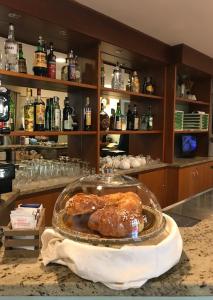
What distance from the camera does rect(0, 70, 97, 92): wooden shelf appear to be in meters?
2.18

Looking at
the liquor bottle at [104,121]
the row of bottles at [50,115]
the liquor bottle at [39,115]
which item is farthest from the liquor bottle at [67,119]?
the liquor bottle at [104,121]

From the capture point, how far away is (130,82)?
350 centimetres

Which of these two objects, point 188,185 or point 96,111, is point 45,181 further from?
point 188,185

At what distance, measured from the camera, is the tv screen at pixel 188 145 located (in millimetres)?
4422

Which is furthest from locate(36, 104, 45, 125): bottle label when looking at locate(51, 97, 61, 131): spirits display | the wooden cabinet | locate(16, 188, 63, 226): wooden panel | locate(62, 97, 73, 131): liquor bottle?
the wooden cabinet

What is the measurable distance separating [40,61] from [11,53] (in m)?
0.27

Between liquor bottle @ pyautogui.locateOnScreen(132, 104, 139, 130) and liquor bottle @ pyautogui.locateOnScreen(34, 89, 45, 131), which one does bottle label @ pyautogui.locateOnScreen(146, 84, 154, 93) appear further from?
liquor bottle @ pyautogui.locateOnScreen(34, 89, 45, 131)

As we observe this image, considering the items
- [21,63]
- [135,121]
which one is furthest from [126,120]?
[21,63]

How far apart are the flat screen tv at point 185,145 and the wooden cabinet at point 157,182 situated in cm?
93

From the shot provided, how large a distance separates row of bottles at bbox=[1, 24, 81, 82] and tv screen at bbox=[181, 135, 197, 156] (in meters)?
2.28

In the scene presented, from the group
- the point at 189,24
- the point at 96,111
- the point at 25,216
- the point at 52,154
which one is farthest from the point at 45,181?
the point at 189,24

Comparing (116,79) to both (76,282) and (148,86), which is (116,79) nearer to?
(148,86)

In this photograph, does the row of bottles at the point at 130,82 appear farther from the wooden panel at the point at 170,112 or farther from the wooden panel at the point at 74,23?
the wooden panel at the point at 74,23

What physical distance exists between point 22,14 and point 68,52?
88cm
